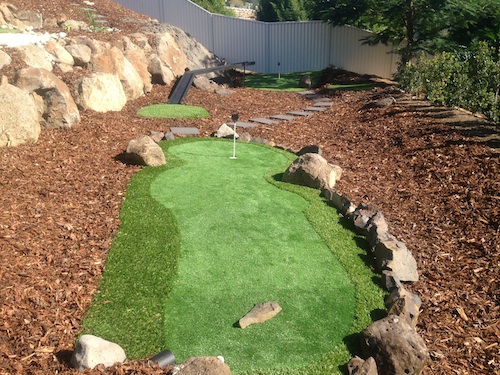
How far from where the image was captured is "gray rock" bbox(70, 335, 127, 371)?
3244 millimetres

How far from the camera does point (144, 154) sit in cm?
736

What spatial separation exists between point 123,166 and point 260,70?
12743mm

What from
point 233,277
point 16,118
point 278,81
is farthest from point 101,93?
point 278,81

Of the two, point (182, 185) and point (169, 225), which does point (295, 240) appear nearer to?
point (169, 225)

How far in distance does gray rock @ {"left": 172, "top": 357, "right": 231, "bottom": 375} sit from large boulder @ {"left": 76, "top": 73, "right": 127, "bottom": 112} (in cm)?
779

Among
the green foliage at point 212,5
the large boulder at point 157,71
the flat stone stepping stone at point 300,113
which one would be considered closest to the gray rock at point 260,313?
the flat stone stepping stone at point 300,113

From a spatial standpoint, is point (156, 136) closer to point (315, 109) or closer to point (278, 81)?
point (315, 109)

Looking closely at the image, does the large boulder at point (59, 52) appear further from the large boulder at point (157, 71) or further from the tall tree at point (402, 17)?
the tall tree at point (402, 17)

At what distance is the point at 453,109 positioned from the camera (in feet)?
30.7

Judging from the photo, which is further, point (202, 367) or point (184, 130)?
point (184, 130)

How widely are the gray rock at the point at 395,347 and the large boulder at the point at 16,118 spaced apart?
20.1 ft

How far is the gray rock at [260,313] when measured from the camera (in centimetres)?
390

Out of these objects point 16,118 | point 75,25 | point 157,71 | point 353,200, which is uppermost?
point 75,25

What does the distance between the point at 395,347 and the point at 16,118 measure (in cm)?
650
